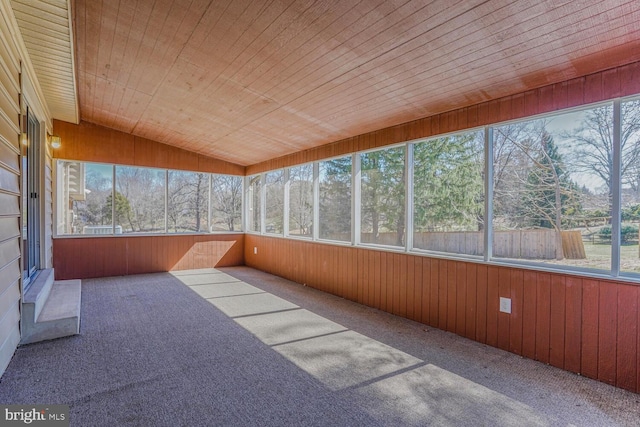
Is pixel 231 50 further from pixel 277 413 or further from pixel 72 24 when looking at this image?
pixel 277 413

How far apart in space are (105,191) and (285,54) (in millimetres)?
4936

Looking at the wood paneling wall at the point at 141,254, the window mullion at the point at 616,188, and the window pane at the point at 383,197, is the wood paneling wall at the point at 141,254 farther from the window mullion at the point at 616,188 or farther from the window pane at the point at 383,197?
the window mullion at the point at 616,188

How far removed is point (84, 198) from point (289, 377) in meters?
5.47

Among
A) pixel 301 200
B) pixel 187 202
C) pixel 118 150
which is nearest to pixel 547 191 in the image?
pixel 301 200

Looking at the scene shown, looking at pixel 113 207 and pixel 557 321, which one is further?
pixel 113 207

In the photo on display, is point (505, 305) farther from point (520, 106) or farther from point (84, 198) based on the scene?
point (84, 198)

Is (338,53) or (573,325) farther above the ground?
(338,53)

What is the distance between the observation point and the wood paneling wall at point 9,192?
2447mm

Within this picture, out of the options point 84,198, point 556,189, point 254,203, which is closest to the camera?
point 556,189

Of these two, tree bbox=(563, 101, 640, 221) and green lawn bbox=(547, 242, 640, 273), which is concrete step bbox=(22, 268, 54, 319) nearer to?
green lawn bbox=(547, 242, 640, 273)

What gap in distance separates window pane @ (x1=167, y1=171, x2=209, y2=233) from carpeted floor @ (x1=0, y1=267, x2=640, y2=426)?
10.0 feet

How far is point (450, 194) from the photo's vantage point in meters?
3.62

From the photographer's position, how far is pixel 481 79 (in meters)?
2.81

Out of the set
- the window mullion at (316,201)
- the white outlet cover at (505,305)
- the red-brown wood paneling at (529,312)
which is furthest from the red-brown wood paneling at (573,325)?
the window mullion at (316,201)
